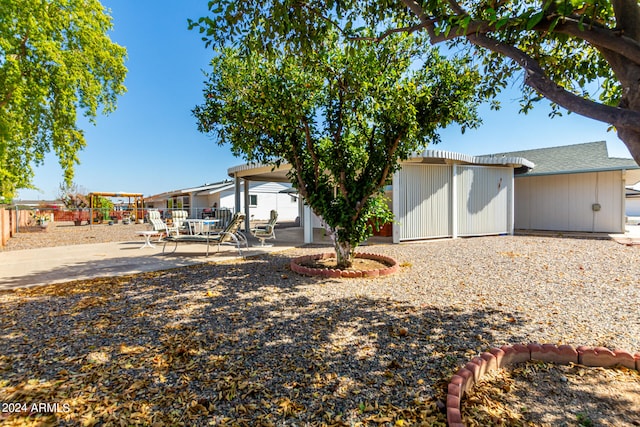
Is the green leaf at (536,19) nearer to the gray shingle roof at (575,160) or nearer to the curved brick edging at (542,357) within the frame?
the curved brick edging at (542,357)

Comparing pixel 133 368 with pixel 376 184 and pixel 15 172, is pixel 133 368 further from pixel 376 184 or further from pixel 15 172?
pixel 15 172

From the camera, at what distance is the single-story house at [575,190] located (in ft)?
42.1

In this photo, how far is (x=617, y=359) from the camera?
252 cm

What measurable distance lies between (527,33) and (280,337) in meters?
5.01

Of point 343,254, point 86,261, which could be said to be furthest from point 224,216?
point 343,254

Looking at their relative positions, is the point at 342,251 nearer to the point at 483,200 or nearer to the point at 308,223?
the point at 308,223

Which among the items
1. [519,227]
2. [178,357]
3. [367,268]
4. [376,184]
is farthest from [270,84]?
[519,227]

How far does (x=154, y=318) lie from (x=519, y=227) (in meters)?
17.1

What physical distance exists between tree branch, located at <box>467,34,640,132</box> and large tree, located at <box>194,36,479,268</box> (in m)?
2.33

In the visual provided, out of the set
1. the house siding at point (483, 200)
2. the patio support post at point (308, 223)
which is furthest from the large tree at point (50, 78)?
the house siding at point (483, 200)

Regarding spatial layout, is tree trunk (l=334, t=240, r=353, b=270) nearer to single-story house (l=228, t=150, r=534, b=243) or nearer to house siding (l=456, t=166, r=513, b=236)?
single-story house (l=228, t=150, r=534, b=243)

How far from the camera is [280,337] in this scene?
309cm

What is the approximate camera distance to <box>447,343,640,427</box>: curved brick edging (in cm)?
236

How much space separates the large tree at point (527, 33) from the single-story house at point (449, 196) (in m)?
5.54
